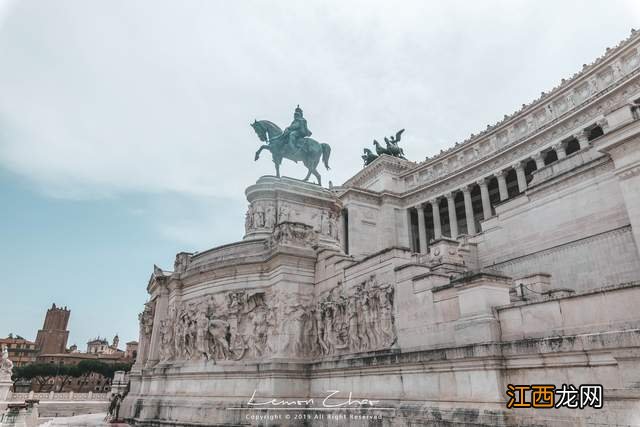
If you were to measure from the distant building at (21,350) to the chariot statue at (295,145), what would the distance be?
10867 centimetres

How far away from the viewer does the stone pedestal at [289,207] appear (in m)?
22.3

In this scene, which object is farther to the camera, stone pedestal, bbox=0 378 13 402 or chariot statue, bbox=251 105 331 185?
stone pedestal, bbox=0 378 13 402

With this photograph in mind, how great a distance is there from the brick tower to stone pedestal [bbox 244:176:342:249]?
111 meters

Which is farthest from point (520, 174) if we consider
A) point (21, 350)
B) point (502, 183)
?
point (21, 350)

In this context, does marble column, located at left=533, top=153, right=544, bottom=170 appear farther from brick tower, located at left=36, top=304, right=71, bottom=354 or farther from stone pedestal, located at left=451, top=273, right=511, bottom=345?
brick tower, located at left=36, top=304, right=71, bottom=354

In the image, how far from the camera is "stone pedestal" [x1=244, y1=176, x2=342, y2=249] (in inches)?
878

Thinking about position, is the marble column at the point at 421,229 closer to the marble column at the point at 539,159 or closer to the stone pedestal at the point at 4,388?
the marble column at the point at 539,159

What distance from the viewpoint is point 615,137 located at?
1908cm

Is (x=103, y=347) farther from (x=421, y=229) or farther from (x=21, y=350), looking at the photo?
(x=421, y=229)

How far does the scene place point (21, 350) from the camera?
106 metres

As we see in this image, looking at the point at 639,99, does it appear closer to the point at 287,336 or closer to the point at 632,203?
the point at 632,203

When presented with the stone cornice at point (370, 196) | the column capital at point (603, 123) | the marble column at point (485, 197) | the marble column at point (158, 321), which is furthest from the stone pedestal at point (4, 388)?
the marble column at point (485, 197)

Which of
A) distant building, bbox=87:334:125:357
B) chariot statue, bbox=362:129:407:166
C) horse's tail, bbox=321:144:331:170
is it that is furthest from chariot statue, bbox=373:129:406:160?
distant building, bbox=87:334:125:357

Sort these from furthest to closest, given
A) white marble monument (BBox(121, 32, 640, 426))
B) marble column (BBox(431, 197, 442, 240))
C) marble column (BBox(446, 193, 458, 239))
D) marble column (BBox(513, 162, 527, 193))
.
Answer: marble column (BBox(431, 197, 442, 240)), marble column (BBox(446, 193, 458, 239)), marble column (BBox(513, 162, 527, 193)), white marble monument (BBox(121, 32, 640, 426))
